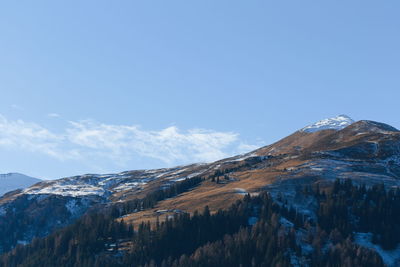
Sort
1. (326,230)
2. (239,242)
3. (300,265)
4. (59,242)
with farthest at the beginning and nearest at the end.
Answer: (59,242) → (326,230) → (239,242) → (300,265)

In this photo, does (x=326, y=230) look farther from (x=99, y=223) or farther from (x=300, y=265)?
(x=99, y=223)

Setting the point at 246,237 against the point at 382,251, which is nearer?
the point at 246,237

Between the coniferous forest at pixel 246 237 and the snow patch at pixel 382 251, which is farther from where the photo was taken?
the snow patch at pixel 382 251

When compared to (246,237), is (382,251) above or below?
below

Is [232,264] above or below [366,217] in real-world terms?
below

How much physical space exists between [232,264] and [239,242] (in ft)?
28.0

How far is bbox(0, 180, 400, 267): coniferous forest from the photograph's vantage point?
148500mm

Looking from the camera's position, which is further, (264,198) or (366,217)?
(264,198)

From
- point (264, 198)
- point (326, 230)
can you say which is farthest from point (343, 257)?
point (264, 198)

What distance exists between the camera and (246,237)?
156250mm

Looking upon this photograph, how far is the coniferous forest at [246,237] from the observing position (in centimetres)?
14850

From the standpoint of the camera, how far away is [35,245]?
199 m

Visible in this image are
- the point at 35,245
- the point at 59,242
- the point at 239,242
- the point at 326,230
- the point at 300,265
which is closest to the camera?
the point at 300,265

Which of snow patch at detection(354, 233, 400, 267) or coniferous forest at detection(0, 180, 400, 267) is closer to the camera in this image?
coniferous forest at detection(0, 180, 400, 267)
